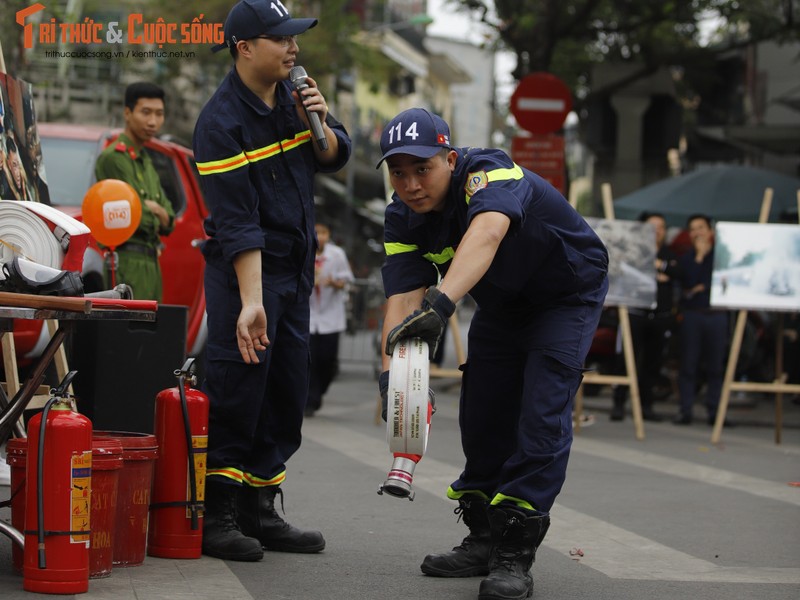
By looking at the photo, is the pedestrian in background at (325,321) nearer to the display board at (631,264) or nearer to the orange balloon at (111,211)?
the display board at (631,264)

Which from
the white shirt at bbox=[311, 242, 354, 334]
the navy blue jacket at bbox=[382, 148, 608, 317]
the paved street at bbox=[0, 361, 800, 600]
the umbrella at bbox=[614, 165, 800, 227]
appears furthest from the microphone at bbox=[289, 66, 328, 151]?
the umbrella at bbox=[614, 165, 800, 227]

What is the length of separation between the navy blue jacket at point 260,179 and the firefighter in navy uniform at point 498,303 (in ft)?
1.81

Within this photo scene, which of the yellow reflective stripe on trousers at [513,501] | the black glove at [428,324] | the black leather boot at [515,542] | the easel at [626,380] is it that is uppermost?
the black glove at [428,324]

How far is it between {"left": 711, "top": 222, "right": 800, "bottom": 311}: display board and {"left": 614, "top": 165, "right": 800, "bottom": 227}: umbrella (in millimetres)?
5152

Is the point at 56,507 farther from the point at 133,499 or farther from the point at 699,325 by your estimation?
the point at 699,325

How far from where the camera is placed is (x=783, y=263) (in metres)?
12.2

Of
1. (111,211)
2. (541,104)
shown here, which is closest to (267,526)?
(111,211)

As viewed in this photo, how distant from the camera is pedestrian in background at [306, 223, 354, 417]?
12.8m

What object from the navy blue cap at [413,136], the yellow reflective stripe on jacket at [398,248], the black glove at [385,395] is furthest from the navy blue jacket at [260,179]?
the black glove at [385,395]

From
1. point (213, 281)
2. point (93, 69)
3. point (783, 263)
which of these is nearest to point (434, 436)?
point (783, 263)

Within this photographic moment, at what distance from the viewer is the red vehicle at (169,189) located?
1026 cm

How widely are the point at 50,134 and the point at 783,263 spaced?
6137 mm

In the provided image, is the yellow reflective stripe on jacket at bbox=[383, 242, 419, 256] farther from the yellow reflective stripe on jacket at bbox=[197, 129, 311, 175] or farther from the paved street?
the paved street

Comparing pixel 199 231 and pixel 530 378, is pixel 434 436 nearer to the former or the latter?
pixel 199 231
